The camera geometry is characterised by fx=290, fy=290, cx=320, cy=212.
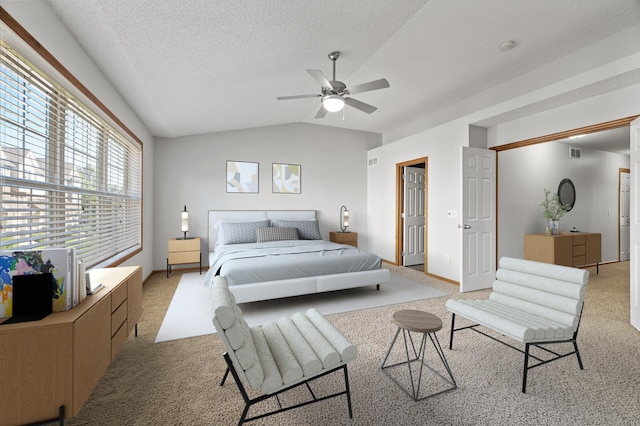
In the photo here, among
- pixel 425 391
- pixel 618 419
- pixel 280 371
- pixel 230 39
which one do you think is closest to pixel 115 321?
pixel 280 371

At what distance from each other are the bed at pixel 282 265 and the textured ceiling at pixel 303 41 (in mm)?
2002

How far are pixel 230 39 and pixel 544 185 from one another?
5587 millimetres

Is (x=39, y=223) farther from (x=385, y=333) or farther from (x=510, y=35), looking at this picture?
(x=510, y=35)

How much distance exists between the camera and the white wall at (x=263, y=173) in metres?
5.19

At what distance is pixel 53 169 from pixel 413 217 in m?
5.37

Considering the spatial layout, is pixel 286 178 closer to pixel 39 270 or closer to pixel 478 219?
pixel 478 219

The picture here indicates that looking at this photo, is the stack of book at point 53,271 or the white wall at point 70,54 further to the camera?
the white wall at point 70,54

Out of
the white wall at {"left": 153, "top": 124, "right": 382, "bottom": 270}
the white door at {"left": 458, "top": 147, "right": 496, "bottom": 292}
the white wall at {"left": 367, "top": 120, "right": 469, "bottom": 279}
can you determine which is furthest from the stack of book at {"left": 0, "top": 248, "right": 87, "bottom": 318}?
the white wall at {"left": 367, "top": 120, "right": 469, "bottom": 279}

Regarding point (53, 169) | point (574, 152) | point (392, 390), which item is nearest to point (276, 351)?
point (392, 390)

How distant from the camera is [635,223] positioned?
9.20ft

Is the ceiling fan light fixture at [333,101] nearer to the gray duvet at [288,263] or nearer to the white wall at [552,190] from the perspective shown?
the gray duvet at [288,263]

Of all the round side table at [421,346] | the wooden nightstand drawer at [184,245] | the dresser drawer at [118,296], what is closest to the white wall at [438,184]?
the round side table at [421,346]

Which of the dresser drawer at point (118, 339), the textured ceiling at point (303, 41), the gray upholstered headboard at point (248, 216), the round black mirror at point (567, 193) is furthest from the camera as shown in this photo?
the round black mirror at point (567, 193)

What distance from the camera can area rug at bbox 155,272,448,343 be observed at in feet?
9.40
